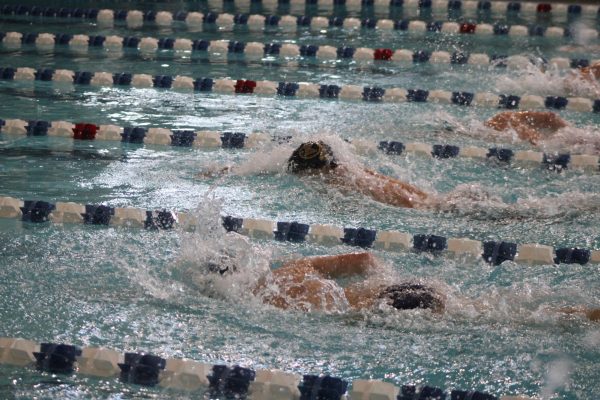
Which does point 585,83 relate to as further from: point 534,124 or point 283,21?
point 283,21

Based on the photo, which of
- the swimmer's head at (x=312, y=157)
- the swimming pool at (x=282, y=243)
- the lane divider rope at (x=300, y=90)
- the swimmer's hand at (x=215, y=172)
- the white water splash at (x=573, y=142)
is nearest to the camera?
the swimming pool at (x=282, y=243)

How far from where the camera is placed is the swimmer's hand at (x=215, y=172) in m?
5.68

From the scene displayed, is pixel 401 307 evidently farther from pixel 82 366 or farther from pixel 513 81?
pixel 513 81

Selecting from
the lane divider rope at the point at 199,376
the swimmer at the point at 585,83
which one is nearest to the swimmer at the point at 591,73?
the swimmer at the point at 585,83

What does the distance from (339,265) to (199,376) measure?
99cm

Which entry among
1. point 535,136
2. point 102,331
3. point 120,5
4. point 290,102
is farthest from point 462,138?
point 120,5

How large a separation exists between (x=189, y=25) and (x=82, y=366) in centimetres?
710

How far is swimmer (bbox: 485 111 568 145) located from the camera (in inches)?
253

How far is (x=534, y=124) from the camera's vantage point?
6469 millimetres

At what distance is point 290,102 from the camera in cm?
752

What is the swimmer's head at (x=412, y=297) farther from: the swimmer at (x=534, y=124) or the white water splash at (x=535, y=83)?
the white water splash at (x=535, y=83)

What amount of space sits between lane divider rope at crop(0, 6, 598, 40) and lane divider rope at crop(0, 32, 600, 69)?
859mm

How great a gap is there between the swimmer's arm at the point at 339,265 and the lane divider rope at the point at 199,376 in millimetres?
824

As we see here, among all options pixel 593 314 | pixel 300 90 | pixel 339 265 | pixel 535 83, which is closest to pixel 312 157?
pixel 339 265
